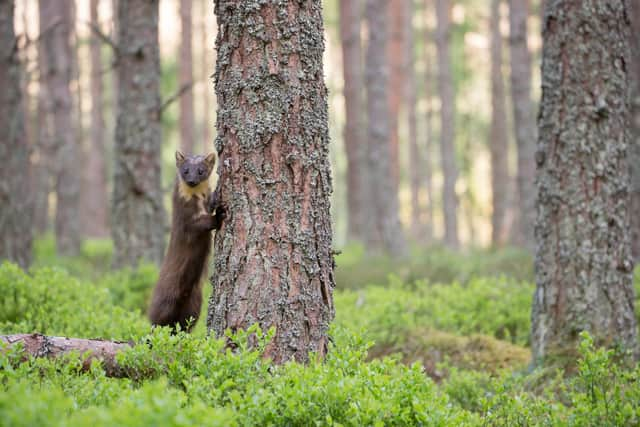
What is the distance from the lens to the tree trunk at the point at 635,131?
1089 centimetres

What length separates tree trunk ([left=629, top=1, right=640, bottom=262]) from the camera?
35.7 feet

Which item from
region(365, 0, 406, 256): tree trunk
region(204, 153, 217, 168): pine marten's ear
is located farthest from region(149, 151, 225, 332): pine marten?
region(365, 0, 406, 256): tree trunk

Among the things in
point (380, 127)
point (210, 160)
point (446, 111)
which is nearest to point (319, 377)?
point (210, 160)

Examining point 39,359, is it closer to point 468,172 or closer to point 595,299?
point 595,299

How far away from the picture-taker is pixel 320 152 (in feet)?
16.0

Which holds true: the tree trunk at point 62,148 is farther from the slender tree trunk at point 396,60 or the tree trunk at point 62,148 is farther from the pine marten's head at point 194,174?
the pine marten's head at point 194,174

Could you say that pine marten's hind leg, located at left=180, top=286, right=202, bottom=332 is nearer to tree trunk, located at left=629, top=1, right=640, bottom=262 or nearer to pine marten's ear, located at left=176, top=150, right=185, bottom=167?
pine marten's ear, located at left=176, top=150, right=185, bottom=167

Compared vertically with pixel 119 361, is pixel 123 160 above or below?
above

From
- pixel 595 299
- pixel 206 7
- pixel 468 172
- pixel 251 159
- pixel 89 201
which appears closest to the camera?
pixel 251 159

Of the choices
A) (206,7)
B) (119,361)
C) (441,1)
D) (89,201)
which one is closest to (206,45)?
(206,7)

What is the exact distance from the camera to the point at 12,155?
35.6ft

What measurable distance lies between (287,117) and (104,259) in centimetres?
1332

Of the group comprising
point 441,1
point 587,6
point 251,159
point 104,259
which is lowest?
point 104,259

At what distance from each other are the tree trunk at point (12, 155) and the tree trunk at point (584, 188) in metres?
7.66
